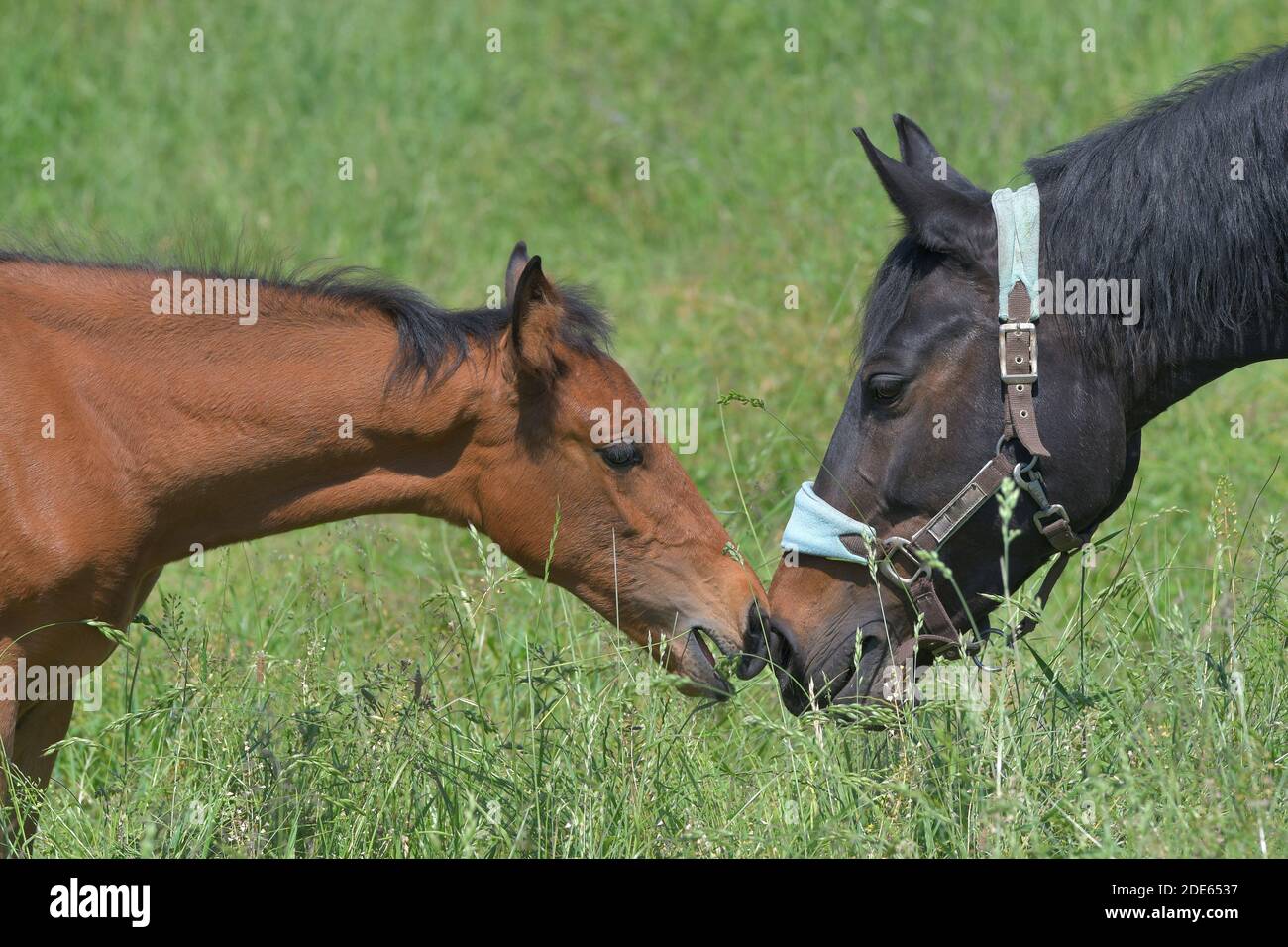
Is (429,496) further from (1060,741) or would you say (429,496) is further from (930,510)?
(1060,741)

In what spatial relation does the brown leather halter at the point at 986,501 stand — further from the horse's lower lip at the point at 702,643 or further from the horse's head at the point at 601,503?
the horse's lower lip at the point at 702,643

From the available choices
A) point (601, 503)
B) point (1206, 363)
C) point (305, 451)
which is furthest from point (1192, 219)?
point (305, 451)

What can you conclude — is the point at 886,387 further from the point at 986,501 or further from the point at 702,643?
the point at 702,643

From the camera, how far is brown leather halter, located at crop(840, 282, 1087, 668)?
3346 mm

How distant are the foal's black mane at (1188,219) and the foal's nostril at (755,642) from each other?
3.80 ft

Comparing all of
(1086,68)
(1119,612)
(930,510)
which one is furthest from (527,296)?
(1086,68)

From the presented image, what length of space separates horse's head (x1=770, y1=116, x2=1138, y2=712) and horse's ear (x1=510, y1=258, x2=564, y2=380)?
2.70 feet

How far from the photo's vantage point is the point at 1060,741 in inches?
143

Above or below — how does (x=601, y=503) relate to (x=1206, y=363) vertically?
below

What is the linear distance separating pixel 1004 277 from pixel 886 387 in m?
0.40

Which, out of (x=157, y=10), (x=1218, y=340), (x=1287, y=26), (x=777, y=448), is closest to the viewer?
(x=1218, y=340)

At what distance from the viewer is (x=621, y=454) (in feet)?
12.8
